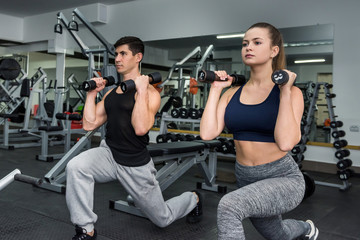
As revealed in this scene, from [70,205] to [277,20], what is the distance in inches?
159

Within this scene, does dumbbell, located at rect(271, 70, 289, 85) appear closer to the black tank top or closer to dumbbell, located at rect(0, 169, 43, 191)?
dumbbell, located at rect(0, 169, 43, 191)

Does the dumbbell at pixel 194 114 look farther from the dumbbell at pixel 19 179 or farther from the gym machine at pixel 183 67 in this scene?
the dumbbell at pixel 19 179

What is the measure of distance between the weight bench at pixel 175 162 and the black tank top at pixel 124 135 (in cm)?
49

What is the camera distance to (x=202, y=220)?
2.41 meters

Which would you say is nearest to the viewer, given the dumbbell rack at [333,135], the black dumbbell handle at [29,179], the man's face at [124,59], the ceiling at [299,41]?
the black dumbbell handle at [29,179]

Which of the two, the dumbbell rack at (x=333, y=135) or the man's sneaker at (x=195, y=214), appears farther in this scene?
the dumbbell rack at (x=333, y=135)

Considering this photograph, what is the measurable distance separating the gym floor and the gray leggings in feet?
2.58

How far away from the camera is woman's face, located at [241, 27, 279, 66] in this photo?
4.15ft

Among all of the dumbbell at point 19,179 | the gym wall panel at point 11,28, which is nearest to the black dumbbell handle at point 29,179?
the dumbbell at point 19,179

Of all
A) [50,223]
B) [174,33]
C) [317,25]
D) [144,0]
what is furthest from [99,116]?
[144,0]

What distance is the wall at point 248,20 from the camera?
4.27 metres

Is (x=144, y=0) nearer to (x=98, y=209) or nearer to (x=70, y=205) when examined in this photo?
(x=98, y=209)

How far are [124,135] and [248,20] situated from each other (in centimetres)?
379

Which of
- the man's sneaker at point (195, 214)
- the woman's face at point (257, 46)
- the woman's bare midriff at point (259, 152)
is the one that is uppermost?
the woman's face at point (257, 46)
